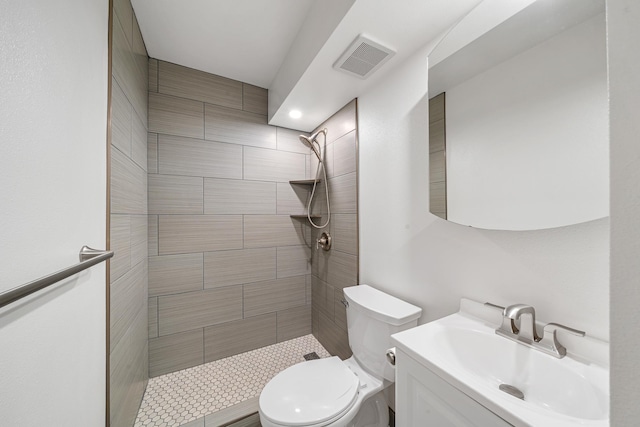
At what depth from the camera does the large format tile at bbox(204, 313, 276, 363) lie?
5.93 ft

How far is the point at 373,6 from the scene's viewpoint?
35.2 inches

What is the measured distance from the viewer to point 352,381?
1.13 m

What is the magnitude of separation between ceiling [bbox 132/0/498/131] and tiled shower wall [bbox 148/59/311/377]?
0.22 metres

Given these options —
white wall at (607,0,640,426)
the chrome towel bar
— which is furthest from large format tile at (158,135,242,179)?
white wall at (607,0,640,426)

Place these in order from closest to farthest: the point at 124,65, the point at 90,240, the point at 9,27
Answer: the point at 9,27 → the point at 90,240 → the point at 124,65

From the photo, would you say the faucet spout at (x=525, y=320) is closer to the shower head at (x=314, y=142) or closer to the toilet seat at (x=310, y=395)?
the toilet seat at (x=310, y=395)

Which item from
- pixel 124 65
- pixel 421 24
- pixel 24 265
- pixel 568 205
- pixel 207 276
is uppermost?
pixel 421 24

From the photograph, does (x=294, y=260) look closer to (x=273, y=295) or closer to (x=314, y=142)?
(x=273, y=295)

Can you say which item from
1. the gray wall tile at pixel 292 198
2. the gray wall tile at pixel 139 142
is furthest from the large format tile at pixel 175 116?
the gray wall tile at pixel 292 198

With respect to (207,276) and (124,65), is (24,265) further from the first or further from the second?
(207,276)

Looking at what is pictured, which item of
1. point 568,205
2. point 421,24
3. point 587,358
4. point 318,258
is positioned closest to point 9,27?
point 421,24

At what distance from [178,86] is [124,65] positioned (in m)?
0.68

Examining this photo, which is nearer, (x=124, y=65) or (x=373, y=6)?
(x=373, y=6)

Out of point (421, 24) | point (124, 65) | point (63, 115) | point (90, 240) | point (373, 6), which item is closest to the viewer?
point (63, 115)
